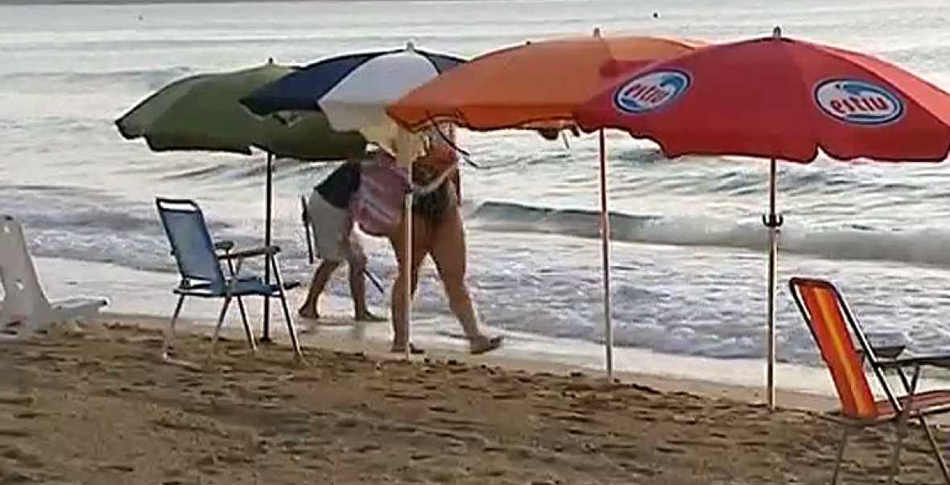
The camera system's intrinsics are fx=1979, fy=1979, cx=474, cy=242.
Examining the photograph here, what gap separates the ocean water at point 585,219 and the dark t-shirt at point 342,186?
1236 mm

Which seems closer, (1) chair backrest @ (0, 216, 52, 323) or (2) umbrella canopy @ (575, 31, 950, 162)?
(2) umbrella canopy @ (575, 31, 950, 162)

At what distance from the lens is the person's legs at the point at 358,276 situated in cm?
1143

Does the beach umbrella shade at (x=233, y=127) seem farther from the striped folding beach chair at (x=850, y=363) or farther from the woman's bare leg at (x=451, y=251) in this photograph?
the striped folding beach chair at (x=850, y=363)

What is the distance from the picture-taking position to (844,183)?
2284 cm

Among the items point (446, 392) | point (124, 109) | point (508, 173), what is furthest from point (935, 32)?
point (446, 392)

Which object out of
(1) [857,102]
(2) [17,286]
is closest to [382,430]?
(1) [857,102]

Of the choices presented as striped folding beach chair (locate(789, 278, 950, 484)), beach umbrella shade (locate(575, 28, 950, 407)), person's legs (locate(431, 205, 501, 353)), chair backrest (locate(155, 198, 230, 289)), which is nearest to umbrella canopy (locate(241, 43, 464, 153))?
chair backrest (locate(155, 198, 230, 289))

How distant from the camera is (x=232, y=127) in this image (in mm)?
9500

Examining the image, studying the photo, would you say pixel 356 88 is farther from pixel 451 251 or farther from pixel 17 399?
pixel 17 399

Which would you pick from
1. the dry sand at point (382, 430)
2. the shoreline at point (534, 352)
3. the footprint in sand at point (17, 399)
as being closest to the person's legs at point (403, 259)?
the shoreline at point (534, 352)

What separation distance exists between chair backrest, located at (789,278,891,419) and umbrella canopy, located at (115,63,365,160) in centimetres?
353

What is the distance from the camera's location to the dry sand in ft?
23.0

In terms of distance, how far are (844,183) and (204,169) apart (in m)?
8.51

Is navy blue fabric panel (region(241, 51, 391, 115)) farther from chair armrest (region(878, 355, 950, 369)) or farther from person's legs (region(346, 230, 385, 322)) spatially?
chair armrest (region(878, 355, 950, 369))
